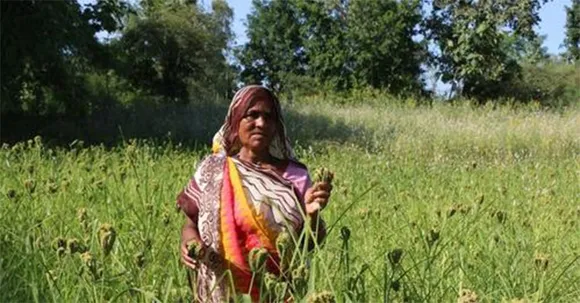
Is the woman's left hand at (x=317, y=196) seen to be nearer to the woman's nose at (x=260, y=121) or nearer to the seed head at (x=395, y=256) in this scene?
the seed head at (x=395, y=256)

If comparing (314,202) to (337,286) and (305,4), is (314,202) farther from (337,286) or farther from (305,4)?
(305,4)

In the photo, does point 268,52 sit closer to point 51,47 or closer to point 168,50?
point 168,50

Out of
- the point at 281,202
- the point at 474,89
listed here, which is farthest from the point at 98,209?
the point at 474,89

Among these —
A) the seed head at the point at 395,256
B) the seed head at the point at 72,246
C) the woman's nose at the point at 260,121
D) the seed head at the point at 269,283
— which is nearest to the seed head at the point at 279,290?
the seed head at the point at 269,283

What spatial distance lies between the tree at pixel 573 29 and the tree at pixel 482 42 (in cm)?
2034

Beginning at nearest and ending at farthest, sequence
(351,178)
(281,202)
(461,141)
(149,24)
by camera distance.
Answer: (281,202) < (351,178) < (461,141) < (149,24)

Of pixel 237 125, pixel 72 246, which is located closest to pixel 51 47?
pixel 237 125

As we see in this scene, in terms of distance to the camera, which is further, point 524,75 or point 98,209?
point 524,75

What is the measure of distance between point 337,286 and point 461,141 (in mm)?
9412

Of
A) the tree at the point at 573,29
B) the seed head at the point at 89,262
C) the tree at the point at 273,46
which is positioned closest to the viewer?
the seed head at the point at 89,262

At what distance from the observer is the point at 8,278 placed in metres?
2.05

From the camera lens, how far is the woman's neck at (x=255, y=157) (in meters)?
2.14

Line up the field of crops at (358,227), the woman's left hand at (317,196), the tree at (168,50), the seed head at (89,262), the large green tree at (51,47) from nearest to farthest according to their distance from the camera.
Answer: the seed head at (89,262)
the field of crops at (358,227)
the woman's left hand at (317,196)
the large green tree at (51,47)
the tree at (168,50)

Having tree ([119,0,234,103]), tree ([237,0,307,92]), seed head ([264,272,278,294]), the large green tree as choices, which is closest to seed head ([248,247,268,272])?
seed head ([264,272,278,294])
